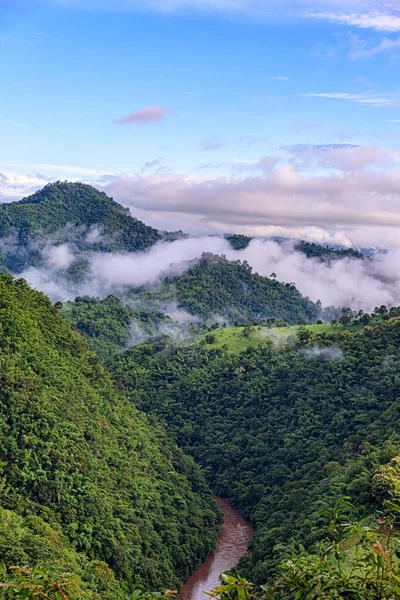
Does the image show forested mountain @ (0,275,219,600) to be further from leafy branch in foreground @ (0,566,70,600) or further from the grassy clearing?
the grassy clearing

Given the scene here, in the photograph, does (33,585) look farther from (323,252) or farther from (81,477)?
(323,252)

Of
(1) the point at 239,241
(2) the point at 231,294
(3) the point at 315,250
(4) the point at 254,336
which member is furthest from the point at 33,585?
(3) the point at 315,250

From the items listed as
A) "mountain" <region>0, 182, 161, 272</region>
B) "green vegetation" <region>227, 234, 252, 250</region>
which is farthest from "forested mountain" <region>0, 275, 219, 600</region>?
"green vegetation" <region>227, 234, 252, 250</region>

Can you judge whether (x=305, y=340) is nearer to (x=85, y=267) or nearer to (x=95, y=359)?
(x=95, y=359)

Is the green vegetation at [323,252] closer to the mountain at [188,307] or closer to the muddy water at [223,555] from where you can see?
the mountain at [188,307]

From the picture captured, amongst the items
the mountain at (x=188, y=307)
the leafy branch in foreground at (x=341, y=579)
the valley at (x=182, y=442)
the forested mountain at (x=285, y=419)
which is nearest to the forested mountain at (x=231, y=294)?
the mountain at (x=188, y=307)
